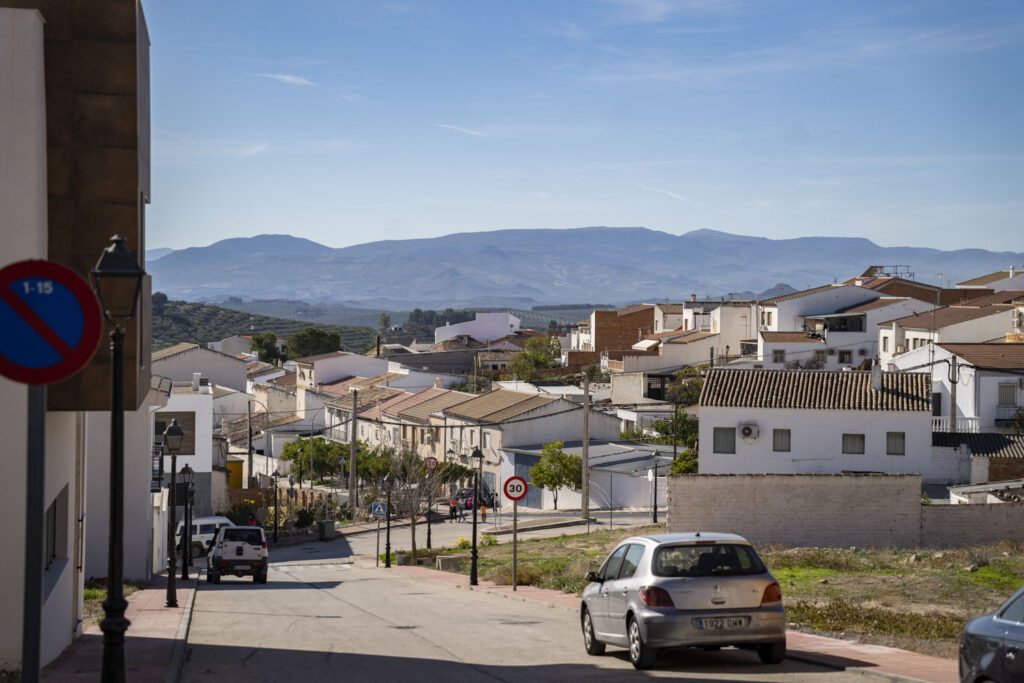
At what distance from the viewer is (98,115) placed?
48.1 feet

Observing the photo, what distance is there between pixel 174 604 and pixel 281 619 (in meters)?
2.74

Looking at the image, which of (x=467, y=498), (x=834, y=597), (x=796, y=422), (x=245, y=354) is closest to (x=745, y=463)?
(x=796, y=422)

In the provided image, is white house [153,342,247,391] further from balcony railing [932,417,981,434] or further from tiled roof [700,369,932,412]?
balcony railing [932,417,981,434]

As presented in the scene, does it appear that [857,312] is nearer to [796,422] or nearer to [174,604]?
[796,422]

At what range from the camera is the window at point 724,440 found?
50.2 m

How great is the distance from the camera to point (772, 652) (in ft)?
46.1

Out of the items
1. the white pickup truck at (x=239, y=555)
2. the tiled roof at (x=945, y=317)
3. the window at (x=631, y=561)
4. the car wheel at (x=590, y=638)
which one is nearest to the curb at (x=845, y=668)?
the window at (x=631, y=561)

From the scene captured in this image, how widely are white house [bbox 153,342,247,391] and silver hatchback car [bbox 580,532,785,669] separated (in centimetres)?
7486

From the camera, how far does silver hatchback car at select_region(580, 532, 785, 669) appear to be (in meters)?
13.7

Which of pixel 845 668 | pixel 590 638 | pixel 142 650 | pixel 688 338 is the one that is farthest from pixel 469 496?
pixel 845 668

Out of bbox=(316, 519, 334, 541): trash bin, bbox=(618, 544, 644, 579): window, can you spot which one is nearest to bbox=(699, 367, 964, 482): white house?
bbox=(316, 519, 334, 541): trash bin

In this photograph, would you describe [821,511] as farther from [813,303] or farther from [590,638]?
[813,303]

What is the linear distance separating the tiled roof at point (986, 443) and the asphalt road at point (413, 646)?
93.2ft

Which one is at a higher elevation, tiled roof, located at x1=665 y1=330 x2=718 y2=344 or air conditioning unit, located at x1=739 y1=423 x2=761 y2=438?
tiled roof, located at x1=665 y1=330 x2=718 y2=344
